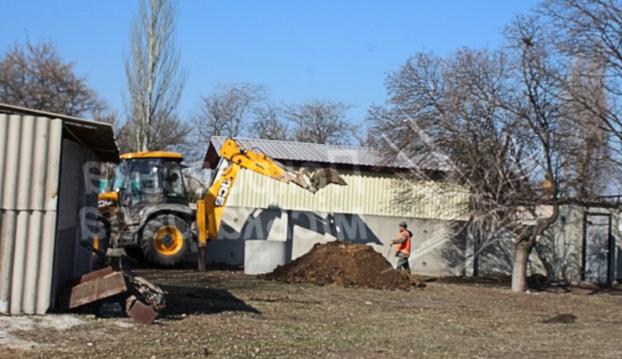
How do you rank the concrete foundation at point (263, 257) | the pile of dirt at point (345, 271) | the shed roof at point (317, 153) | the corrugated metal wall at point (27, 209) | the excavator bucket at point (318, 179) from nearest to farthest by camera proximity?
the corrugated metal wall at point (27, 209)
the pile of dirt at point (345, 271)
the excavator bucket at point (318, 179)
the concrete foundation at point (263, 257)
the shed roof at point (317, 153)

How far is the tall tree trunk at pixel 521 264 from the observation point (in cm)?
2147

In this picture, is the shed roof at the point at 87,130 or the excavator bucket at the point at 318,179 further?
the excavator bucket at the point at 318,179

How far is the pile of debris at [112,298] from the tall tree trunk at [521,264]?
39.5ft

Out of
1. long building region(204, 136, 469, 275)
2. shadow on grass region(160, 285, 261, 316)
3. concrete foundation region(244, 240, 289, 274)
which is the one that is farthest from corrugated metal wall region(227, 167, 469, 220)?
shadow on grass region(160, 285, 261, 316)

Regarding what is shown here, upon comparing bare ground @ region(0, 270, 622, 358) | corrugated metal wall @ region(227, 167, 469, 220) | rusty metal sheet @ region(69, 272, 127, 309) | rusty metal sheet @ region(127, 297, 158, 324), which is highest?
corrugated metal wall @ region(227, 167, 469, 220)

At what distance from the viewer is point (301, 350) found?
1050cm

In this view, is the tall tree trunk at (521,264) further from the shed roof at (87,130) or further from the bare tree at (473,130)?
the shed roof at (87,130)

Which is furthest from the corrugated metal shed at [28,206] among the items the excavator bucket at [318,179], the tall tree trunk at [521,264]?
the tall tree trunk at [521,264]

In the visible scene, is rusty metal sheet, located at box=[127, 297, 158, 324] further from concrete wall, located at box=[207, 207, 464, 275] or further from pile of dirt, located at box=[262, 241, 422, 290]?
concrete wall, located at box=[207, 207, 464, 275]

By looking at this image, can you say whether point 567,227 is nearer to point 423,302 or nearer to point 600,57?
point 600,57

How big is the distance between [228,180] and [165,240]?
236cm

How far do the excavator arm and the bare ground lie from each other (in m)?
1.92

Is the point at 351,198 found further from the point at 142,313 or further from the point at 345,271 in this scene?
the point at 142,313

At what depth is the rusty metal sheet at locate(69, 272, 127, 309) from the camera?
1145 centimetres
